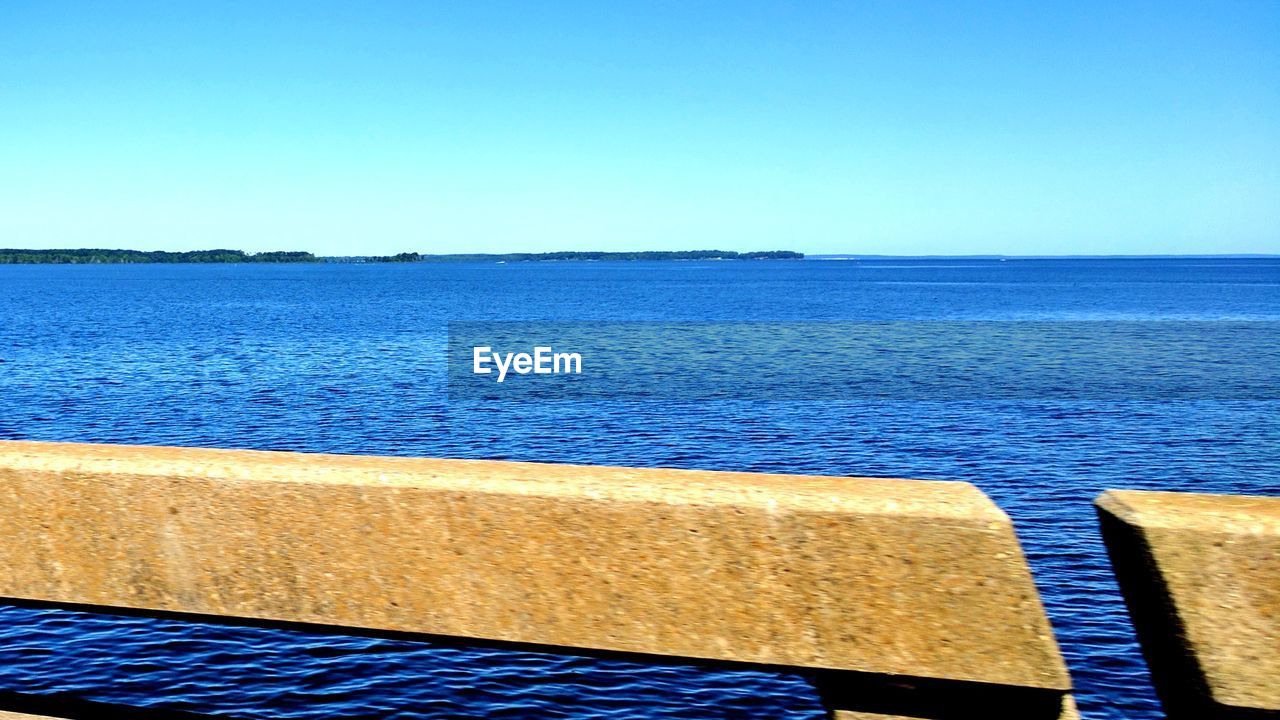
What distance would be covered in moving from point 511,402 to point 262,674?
928 inches

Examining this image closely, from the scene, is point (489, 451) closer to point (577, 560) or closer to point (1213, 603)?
point (577, 560)

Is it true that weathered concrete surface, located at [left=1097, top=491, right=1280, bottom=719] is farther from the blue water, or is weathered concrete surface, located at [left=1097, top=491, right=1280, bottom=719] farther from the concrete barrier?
the blue water

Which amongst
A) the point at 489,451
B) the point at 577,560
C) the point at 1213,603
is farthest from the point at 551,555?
the point at 489,451

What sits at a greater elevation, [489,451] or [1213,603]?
[1213,603]

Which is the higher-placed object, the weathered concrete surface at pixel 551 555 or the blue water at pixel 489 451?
the weathered concrete surface at pixel 551 555

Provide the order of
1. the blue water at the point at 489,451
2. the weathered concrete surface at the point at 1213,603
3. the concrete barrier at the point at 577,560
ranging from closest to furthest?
the weathered concrete surface at the point at 1213,603 < the concrete barrier at the point at 577,560 < the blue water at the point at 489,451

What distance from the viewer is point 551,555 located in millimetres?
2740

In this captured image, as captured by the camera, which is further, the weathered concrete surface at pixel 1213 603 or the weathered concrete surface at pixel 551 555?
the weathered concrete surface at pixel 551 555

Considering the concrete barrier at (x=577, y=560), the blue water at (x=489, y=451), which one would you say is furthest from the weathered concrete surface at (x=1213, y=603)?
the blue water at (x=489, y=451)

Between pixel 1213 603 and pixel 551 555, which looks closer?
pixel 1213 603

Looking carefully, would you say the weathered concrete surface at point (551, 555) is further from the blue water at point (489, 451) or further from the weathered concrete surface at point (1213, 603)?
the blue water at point (489, 451)

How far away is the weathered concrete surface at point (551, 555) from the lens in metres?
2.55

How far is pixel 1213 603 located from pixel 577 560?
4.79 ft

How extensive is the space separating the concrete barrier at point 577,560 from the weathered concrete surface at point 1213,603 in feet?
0.81
